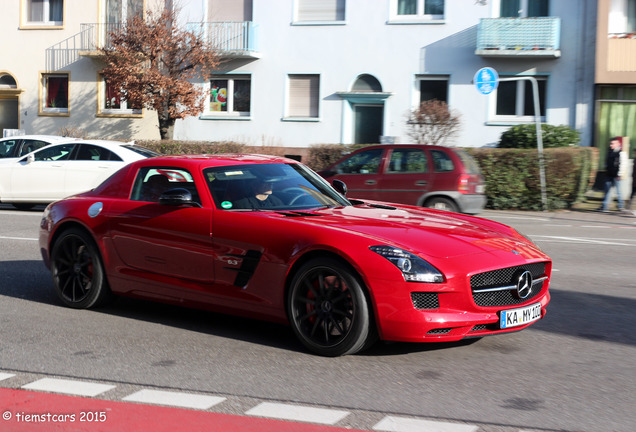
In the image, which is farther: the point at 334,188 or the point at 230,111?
the point at 230,111

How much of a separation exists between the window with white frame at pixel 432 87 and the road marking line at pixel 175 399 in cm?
2382

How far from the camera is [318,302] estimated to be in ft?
19.0

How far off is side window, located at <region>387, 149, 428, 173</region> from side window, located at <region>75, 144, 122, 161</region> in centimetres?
575

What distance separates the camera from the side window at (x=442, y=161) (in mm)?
15258

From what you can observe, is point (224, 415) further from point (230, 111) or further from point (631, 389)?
point (230, 111)

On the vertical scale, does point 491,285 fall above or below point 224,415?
above

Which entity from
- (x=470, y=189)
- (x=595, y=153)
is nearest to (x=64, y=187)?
(x=470, y=189)

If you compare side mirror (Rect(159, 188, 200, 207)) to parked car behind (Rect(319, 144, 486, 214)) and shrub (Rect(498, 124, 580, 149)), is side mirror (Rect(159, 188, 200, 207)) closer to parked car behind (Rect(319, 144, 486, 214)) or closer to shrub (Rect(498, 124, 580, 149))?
parked car behind (Rect(319, 144, 486, 214))

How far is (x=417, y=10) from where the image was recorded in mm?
27828

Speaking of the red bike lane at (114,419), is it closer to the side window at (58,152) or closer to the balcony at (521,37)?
the side window at (58,152)

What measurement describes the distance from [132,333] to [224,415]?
2.29 m

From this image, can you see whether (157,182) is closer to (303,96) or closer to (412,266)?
(412,266)

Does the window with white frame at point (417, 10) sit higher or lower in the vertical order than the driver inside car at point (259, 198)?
higher

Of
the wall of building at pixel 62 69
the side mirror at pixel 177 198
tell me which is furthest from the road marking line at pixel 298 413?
the wall of building at pixel 62 69
